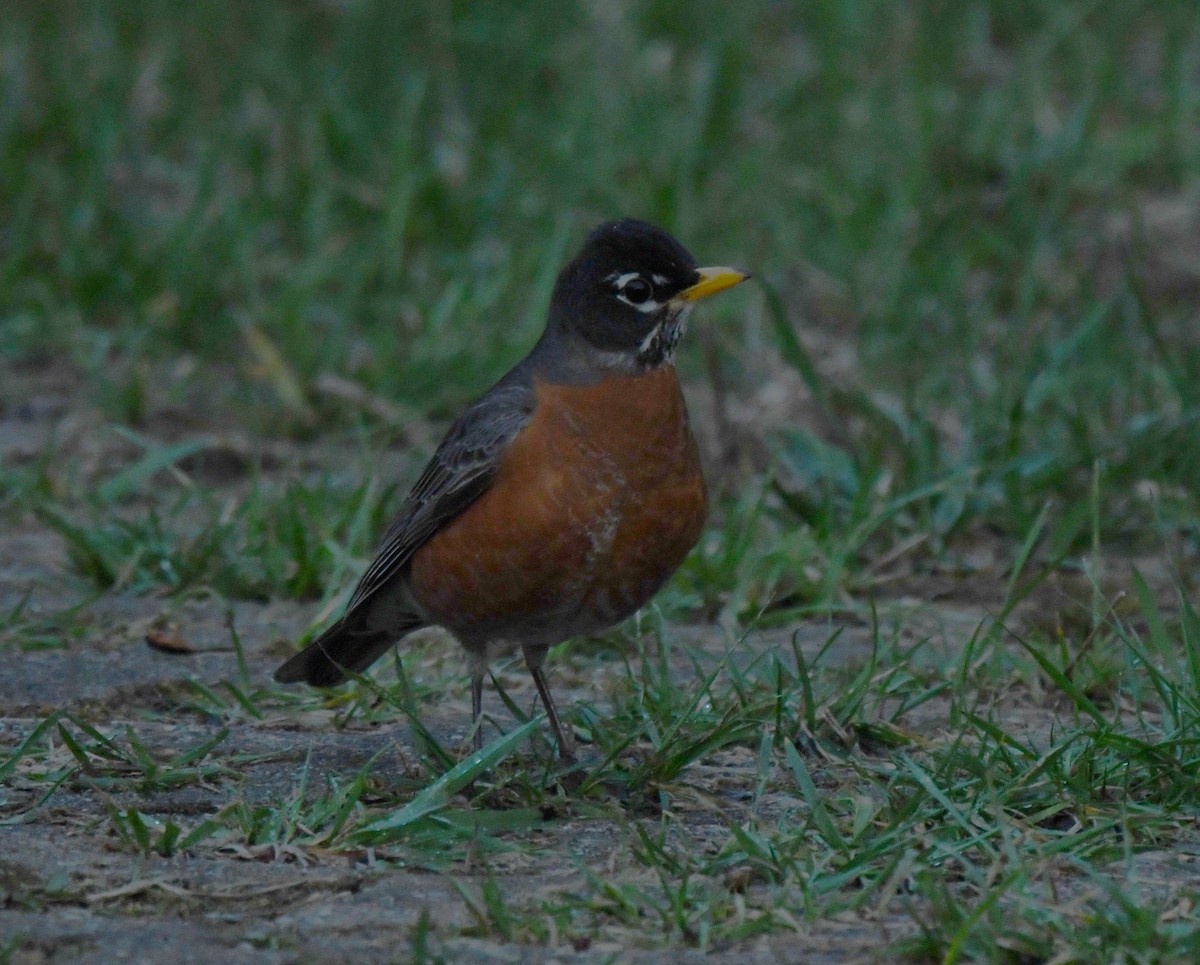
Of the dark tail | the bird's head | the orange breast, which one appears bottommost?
the dark tail

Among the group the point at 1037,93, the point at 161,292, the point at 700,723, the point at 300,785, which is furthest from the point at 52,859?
the point at 1037,93

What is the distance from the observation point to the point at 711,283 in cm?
446

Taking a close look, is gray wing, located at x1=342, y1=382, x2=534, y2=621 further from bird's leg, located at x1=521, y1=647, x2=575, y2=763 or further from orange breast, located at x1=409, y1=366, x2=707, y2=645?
bird's leg, located at x1=521, y1=647, x2=575, y2=763

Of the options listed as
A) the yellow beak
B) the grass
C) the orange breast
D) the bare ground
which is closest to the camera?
the bare ground

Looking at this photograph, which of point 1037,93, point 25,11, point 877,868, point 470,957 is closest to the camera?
point 470,957

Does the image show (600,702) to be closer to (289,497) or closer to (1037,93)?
(289,497)

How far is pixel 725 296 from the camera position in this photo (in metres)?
7.72

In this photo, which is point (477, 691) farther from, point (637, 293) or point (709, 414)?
point (709, 414)

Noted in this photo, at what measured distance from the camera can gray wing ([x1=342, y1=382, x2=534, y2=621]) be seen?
4277mm

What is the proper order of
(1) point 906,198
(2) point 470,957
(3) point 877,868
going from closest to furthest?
1. (2) point 470,957
2. (3) point 877,868
3. (1) point 906,198

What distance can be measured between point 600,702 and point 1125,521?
199 cm

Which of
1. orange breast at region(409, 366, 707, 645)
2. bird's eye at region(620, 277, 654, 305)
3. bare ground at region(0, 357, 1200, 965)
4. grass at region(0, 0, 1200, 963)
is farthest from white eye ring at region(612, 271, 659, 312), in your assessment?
bare ground at region(0, 357, 1200, 965)

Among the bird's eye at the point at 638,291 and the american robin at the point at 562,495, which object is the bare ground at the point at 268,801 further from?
the bird's eye at the point at 638,291

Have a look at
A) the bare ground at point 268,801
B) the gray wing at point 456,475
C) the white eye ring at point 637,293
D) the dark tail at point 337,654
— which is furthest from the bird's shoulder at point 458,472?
the bare ground at point 268,801
